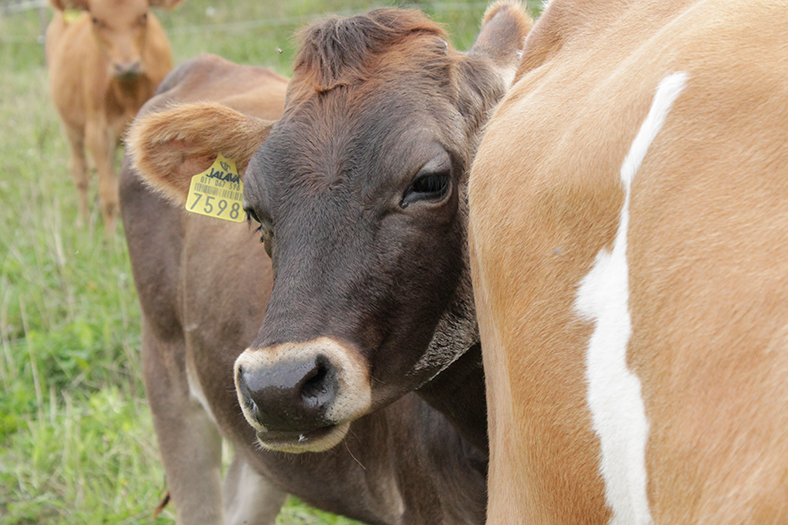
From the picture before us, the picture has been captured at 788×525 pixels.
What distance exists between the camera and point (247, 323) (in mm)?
3137

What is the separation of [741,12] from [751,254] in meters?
0.50

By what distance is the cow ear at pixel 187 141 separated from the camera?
2.62m

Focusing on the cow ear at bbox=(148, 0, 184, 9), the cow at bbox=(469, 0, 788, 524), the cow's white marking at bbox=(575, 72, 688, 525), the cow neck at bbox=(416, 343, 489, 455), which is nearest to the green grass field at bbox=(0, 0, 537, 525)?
the cow neck at bbox=(416, 343, 489, 455)

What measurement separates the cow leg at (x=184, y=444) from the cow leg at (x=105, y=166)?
3.73 meters

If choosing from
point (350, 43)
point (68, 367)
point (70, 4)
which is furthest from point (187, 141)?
point (70, 4)

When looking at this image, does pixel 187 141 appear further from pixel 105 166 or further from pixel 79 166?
pixel 79 166

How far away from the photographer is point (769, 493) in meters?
0.91

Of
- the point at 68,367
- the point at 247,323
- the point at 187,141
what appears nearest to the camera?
the point at 187,141

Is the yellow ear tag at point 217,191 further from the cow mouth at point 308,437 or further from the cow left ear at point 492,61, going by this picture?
the cow mouth at point 308,437

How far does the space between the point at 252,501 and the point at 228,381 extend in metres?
0.99

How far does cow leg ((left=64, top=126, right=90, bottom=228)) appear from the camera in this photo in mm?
7951

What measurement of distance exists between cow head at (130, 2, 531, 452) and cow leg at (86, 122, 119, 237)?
5.41 metres

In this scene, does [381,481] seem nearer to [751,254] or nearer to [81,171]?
[751,254]

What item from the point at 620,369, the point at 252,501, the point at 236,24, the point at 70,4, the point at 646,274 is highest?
the point at 646,274
